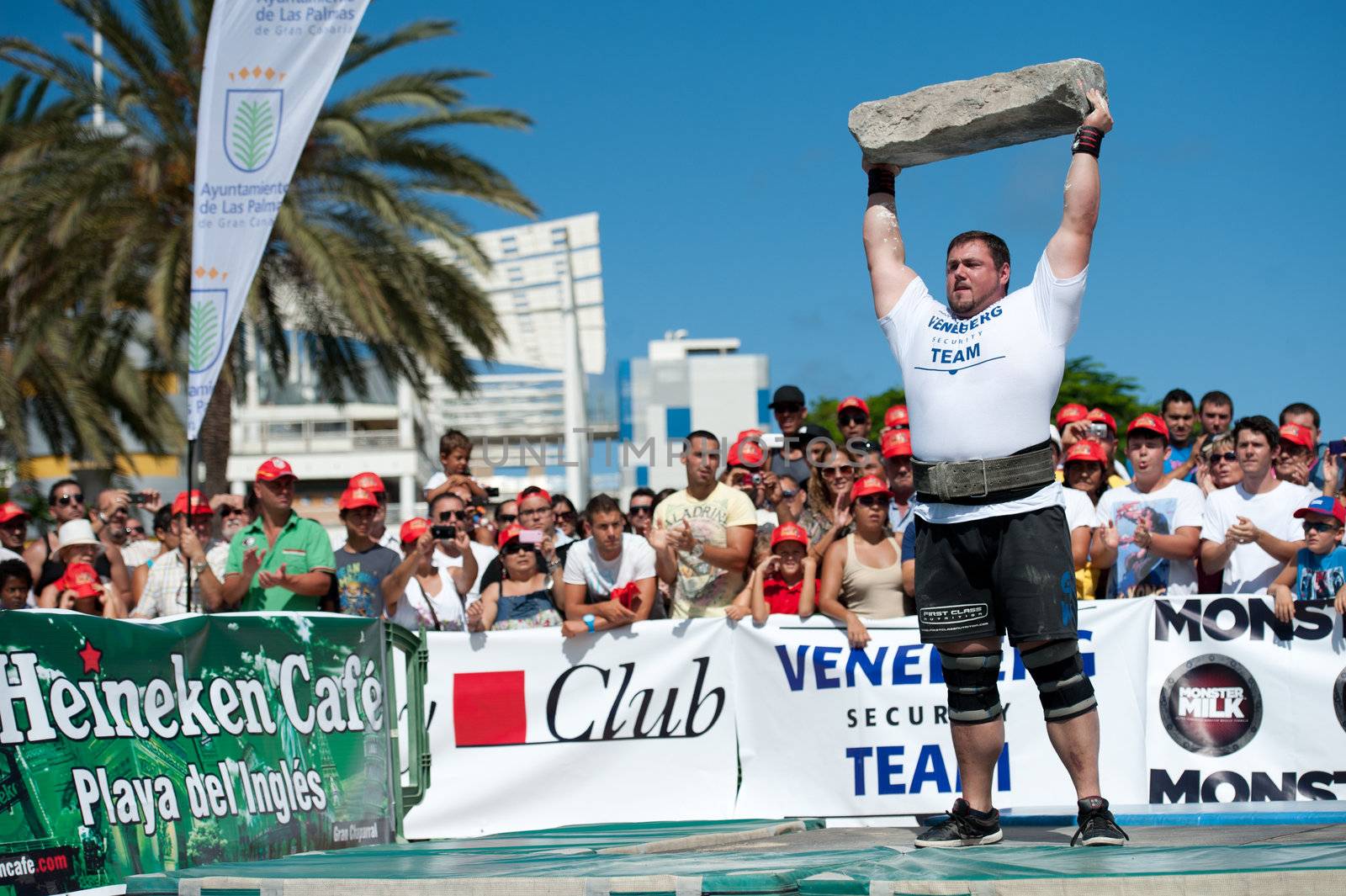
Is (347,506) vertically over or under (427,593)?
over

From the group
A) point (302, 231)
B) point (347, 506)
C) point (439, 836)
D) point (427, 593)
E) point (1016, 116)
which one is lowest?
point (439, 836)

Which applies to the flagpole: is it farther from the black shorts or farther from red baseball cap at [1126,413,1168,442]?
red baseball cap at [1126,413,1168,442]

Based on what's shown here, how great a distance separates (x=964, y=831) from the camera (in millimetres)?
5004

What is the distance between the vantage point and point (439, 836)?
843cm

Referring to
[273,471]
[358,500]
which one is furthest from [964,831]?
[358,500]

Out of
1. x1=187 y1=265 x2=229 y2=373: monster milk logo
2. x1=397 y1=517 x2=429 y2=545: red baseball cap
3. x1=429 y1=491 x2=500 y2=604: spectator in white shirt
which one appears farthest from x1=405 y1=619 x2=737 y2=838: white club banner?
x1=187 y1=265 x2=229 y2=373: monster milk logo

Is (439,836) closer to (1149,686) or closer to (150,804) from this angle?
(150,804)

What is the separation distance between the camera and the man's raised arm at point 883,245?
17.5 feet

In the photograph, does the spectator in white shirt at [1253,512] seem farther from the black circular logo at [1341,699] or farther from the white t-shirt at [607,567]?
the white t-shirt at [607,567]

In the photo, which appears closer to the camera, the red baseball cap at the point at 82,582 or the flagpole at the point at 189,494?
the flagpole at the point at 189,494

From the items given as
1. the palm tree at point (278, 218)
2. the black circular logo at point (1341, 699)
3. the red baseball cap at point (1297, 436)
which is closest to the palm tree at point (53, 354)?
the palm tree at point (278, 218)

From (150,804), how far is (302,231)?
11.8 m

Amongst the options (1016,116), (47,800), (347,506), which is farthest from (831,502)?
(47,800)

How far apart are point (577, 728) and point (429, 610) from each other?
1405 mm
